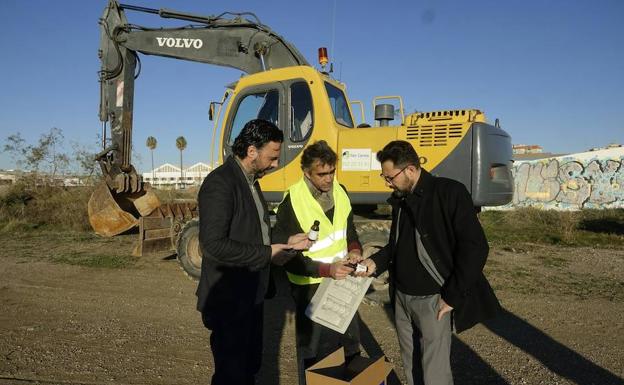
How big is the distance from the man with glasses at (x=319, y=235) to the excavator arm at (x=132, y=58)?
471 centimetres

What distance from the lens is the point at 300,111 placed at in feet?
20.0

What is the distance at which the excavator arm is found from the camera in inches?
290

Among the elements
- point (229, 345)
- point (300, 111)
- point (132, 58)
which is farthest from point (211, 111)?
point (229, 345)

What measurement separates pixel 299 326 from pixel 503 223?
14.9 meters

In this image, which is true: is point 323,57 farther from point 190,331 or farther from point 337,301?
point 337,301

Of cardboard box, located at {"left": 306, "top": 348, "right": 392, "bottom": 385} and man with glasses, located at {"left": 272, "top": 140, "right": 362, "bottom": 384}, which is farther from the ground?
man with glasses, located at {"left": 272, "top": 140, "right": 362, "bottom": 384}

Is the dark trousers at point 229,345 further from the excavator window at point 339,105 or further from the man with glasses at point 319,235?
the excavator window at point 339,105

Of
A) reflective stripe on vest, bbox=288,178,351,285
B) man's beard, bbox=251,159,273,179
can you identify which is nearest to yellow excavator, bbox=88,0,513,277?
reflective stripe on vest, bbox=288,178,351,285

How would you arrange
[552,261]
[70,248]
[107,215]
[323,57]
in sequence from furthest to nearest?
[70,248]
[552,261]
[107,215]
[323,57]

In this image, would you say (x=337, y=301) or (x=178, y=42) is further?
(x=178, y=42)

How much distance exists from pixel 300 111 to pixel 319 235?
3413 millimetres

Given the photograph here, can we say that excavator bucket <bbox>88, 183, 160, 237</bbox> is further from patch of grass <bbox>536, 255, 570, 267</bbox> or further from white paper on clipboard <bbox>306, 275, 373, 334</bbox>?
patch of grass <bbox>536, 255, 570, 267</bbox>

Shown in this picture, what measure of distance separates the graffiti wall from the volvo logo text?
61.6ft

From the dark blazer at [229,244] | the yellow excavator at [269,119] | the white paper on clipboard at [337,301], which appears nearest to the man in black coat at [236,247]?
the dark blazer at [229,244]
